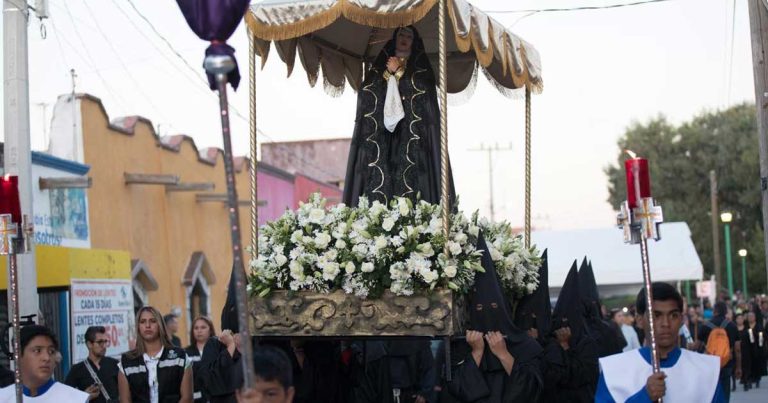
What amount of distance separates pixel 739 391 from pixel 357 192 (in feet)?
54.1

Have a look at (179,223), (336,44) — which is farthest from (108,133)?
(336,44)

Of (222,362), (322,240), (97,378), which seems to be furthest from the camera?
(97,378)

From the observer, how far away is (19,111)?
13.5 m

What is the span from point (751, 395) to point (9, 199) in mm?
17449

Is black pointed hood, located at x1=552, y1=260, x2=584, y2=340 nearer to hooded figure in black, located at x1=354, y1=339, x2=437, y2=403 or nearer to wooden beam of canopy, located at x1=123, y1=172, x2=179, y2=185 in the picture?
hooded figure in black, located at x1=354, y1=339, x2=437, y2=403

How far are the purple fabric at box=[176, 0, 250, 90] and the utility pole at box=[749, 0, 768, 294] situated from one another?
917 centimetres

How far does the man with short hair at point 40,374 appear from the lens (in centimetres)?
658

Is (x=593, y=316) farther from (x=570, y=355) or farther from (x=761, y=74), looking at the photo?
(x=761, y=74)

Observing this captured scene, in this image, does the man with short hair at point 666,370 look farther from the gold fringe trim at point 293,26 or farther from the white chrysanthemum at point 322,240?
the gold fringe trim at point 293,26

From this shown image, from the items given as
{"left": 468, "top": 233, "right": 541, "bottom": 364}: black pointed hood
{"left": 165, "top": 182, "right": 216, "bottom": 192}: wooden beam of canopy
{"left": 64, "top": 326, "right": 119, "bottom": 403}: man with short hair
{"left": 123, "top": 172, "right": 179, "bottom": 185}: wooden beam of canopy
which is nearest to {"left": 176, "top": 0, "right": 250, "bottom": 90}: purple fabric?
{"left": 468, "top": 233, "right": 541, "bottom": 364}: black pointed hood

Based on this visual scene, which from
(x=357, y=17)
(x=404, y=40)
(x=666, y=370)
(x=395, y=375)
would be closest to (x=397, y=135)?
(x=404, y=40)

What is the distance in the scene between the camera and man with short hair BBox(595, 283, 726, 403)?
5.77m

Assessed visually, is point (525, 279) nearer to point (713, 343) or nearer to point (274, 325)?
point (274, 325)

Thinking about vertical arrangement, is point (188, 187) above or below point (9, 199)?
above
